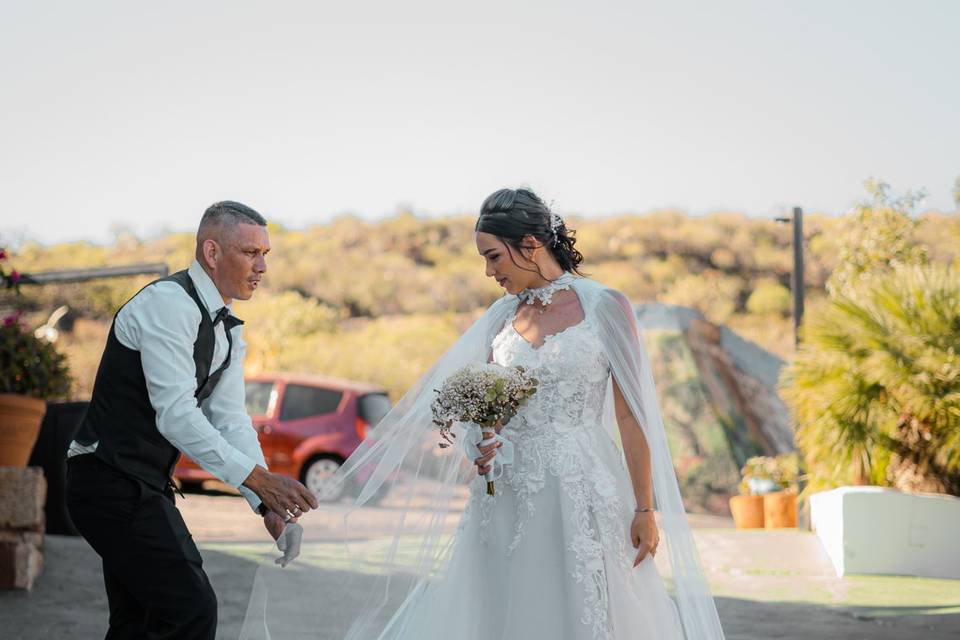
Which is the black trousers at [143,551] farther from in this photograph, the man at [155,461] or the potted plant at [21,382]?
the potted plant at [21,382]

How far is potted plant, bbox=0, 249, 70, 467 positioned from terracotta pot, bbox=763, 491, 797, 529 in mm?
9230

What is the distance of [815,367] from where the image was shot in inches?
452

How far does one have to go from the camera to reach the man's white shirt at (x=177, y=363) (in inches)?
146

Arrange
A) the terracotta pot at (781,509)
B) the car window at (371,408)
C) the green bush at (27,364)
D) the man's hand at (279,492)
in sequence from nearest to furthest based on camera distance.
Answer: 1. the man's hand at (279,492)
2. the green bush at (27,364)
3. the terracotta pot at (781,509)
4. the car window at (371,408)

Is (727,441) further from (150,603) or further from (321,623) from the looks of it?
(150,603)

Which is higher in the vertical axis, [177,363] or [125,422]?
[177,363]

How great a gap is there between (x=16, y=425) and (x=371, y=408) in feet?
30.9

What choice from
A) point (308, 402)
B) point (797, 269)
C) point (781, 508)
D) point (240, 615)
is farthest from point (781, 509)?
point (240, 615)

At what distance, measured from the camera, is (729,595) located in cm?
880

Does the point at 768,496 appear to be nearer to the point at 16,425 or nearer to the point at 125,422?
the point at 16,425

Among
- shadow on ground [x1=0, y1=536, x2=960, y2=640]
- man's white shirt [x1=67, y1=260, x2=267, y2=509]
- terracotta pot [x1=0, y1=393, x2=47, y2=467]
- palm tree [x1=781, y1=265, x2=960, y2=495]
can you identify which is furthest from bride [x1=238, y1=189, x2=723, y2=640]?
palm tree [x1=781, y1=265, x2=960, y2=495]

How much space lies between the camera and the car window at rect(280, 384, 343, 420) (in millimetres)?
18094

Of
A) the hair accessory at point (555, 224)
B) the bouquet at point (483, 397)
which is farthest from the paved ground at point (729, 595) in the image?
the hair accessory at point (555, 224)

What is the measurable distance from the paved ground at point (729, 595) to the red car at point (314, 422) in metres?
5.72
